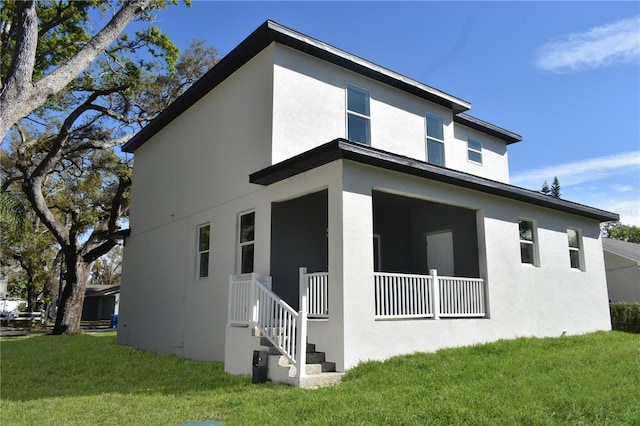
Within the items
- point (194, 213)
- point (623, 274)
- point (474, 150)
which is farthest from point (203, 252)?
point (623, 274)

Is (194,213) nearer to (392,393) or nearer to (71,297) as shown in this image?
(392,393)

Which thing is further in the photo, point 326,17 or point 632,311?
point 632,311

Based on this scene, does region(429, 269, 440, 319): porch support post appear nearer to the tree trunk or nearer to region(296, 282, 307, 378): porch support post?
region(296, 282, 307, 378): porch support post

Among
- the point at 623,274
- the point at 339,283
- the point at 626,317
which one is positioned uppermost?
the point at 623,274

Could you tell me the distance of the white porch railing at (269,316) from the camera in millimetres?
7641

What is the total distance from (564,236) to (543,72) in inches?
177

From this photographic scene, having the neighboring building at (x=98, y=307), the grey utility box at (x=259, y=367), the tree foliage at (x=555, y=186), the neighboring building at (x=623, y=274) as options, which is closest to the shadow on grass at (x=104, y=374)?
the grey utility box at (x=259, y=367)

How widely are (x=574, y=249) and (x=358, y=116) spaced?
24.5ft

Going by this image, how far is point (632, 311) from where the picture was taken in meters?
15.6

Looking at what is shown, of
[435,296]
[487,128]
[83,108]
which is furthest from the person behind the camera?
[83,108]

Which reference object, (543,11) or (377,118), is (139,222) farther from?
(543,11)

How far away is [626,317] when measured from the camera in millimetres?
15695

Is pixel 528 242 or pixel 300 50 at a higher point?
pixel 300 50

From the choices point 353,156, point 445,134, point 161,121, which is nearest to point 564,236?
point 445,134
